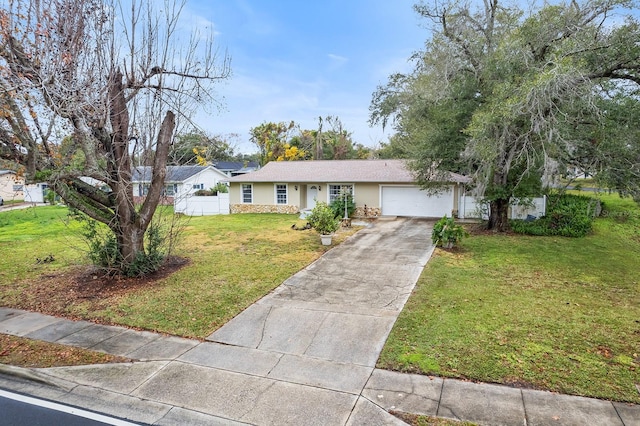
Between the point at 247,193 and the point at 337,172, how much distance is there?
6.12 meters

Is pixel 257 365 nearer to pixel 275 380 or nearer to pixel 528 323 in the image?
pixel 275 380

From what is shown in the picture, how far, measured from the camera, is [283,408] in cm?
409

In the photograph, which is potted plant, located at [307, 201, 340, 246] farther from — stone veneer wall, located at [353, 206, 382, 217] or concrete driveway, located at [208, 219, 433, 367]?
stone veneer wall, located at [353, 206, 382, 217]

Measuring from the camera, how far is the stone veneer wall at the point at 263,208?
74.4 ft

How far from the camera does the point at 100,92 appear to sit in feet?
24.0

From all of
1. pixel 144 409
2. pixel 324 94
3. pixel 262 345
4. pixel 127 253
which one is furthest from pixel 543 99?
pixel 324 94

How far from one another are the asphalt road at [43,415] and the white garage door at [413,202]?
17935 millimetres

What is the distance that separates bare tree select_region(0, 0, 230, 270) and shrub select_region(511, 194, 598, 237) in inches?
523

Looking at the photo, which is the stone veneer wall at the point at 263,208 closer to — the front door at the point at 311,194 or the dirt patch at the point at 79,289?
the front door at the point at 311,194

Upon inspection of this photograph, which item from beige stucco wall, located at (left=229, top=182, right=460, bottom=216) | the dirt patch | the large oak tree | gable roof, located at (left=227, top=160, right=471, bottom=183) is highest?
the large oak tree

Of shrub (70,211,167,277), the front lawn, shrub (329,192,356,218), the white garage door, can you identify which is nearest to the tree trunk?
the white garage door

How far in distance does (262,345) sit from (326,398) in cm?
171

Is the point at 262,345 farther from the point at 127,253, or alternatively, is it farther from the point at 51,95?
the point at 51,95

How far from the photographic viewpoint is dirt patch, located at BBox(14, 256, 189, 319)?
7402 mm
